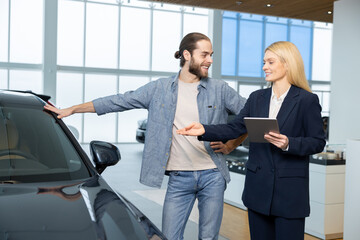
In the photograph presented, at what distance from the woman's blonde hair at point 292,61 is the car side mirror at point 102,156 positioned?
3.22 feet

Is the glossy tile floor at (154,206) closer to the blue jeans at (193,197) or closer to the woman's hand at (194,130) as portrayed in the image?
the blue jeans at (193,197)

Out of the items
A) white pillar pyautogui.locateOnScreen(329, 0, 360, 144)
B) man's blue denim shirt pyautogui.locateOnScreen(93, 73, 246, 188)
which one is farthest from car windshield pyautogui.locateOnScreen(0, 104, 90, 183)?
white pillar pyautogui.locateOnScreen(329, 0, 360, 144)

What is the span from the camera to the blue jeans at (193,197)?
2699 mm

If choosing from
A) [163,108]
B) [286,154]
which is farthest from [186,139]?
[286,154]

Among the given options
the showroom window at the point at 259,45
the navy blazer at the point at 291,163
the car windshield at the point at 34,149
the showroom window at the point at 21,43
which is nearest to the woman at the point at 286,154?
the navy blazer at the point at 291,163

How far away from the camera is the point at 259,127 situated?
2.21 meters

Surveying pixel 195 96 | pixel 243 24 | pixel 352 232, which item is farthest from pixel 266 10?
pixel 243 24

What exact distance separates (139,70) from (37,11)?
4252mm

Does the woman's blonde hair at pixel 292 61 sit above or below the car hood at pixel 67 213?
above

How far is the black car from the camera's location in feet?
5.08

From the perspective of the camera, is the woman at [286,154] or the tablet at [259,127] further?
the woman at [286,154]

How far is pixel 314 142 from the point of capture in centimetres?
226

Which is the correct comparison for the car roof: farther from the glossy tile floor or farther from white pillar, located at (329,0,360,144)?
white pillar, located at (329,0,360,144)

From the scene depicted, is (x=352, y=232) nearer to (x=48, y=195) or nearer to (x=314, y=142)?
(x=314, y=142)
